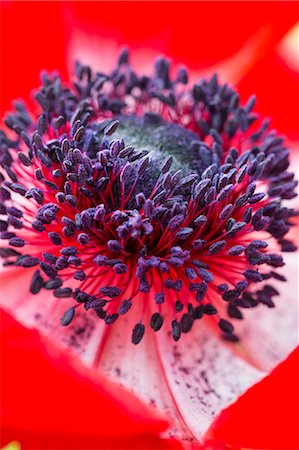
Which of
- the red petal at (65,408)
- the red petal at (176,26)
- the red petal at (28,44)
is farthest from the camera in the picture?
the red petal at (176,26)

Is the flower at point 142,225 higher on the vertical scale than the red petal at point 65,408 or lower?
higher

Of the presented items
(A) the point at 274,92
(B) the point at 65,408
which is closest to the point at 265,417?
(B) the point at 65,408

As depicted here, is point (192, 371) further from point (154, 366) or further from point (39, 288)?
point (39, 288)

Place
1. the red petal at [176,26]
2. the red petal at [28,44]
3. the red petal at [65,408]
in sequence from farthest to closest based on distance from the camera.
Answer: the red petal at [176,26], the red petal at [28,44], the red petal at [65,408]

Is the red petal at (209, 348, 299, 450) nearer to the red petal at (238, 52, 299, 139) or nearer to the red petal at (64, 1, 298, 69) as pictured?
the red petal at (238, 52, 299, 139)

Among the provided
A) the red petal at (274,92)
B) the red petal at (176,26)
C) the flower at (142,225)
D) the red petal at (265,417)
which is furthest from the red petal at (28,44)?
the red petal at (265,417)

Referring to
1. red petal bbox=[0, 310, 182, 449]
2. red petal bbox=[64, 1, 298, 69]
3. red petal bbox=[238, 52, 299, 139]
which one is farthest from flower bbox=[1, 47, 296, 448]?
red petal bbox=[64, 1, 298, 69]

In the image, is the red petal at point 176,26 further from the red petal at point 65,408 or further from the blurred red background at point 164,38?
the red petal at point 65,408

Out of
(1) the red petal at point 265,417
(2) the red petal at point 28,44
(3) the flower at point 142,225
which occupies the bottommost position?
(1) the red petal at point 265,417

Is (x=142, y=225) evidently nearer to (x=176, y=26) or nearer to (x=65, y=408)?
(x=65, y=408)
